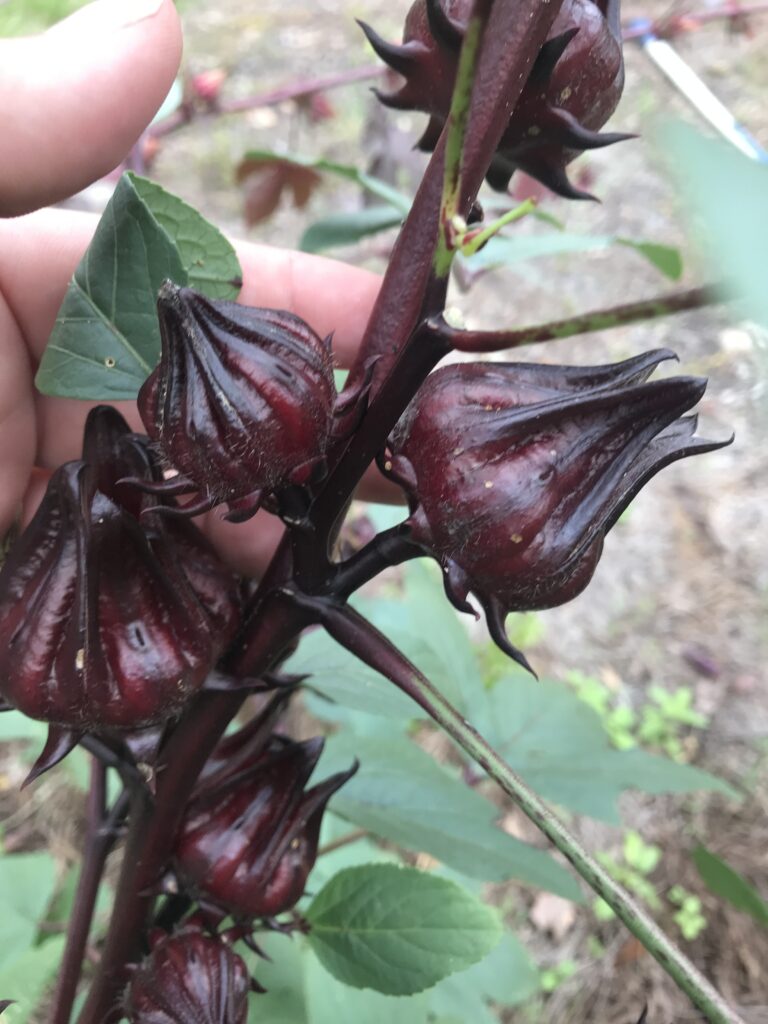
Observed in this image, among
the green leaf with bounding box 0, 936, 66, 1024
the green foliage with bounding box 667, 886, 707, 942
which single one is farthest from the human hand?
the green foliage with bounding box 667, 886, 707, 942

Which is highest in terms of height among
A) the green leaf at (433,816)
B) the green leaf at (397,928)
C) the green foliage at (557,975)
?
the green leaf at (397,928)

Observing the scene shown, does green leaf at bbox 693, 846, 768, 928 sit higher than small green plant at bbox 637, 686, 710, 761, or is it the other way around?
green leaf at bbox 693, 846, 768, 928

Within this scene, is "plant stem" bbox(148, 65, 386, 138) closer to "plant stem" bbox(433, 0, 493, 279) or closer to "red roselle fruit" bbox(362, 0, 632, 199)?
"red roselle fruit" bbox(362, 0, 632, 199)

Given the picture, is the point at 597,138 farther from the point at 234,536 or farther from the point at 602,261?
the point at 602,261

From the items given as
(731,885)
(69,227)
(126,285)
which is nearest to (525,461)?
(126,285)

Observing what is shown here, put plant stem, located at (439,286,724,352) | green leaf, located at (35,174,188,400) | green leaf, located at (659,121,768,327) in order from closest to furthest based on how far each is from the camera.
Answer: green leaf, located at (659,121,768,327), plant stem, located at (439,286,724,352), green leaf, located at (35,174,188,400)

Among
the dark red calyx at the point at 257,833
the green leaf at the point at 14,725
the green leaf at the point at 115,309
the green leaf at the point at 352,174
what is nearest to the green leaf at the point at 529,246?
the green leaf at the point at 352,174

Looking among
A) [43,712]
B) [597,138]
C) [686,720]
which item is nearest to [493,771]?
[43,712]

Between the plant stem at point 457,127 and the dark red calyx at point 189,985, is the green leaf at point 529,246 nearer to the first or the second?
the plant stem at point 457,127
